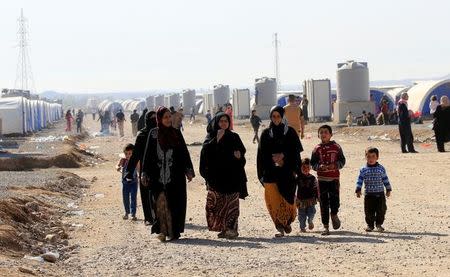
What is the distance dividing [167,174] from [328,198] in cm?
179

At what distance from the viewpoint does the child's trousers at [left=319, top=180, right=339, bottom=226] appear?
429 inches

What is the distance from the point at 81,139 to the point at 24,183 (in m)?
27.0

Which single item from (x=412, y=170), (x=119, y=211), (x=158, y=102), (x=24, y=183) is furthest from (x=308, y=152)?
(x=158, y=102)

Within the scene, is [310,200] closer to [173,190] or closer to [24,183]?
[173,190]

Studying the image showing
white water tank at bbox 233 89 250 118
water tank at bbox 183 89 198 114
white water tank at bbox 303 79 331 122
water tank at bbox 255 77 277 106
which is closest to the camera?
white water tank at bbox 303 79 331 122

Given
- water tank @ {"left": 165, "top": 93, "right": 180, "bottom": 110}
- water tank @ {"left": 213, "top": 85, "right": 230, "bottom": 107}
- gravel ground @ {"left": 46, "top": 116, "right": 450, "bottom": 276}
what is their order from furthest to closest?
water tank @ {"left": 165, "top": 93, "right": 180, "bottom": 110}, water tank @ {"left": 213, "top": 85, "right": 230, "bottom": 107}, gravel ground @ {"left": 46, "top": 116, "right": 450, "bottom": 276}

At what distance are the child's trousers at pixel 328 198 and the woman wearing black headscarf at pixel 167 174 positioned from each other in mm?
1448

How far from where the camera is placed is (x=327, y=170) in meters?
10.8

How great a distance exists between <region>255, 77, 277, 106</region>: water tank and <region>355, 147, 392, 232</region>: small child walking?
49171 millimetres

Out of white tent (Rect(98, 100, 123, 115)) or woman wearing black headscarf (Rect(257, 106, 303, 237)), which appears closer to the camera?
woman wearing black headscarf (Rect(257, 106, 303, 237))

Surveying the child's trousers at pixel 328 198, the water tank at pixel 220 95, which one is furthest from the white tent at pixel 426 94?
the child's trousers at pixel 328 198

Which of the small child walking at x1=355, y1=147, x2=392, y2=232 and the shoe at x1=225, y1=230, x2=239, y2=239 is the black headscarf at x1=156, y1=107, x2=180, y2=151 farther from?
the small child walking at x1=355, y1=147, x2=392, y2=232

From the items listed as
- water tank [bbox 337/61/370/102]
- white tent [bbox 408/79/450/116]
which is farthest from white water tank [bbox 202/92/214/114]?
water tank [bbox 337/61/370/102]

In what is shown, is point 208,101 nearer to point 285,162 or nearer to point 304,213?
point 304,213
